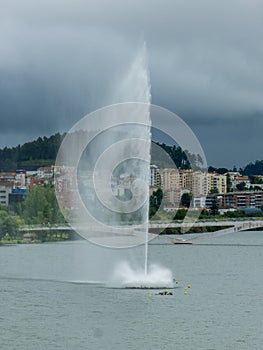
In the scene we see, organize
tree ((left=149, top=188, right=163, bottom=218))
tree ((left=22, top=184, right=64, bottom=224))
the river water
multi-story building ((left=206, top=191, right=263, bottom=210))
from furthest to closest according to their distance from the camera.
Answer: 1. multi-story building ((left=206, top=191, right=263, bottom=210))
2. tree ((left=149, top=188, right=163, bottom=218))
3. tree ((left=22, top=184, right=64, bottom=224))
4. the river water

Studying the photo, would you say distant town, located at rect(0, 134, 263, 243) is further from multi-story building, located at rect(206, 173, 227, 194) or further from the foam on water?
the foam on water

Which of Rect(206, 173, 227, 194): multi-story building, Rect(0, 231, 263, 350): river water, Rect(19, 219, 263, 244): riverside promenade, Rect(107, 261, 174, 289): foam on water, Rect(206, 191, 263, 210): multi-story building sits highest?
Rect(206, 173, 227, 194): multi-story building

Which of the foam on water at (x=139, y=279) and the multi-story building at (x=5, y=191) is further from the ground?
the multi-story building at (x=5, y=191)

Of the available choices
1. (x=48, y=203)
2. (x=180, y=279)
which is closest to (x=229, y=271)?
(x=180, y=279)

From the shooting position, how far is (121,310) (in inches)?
931

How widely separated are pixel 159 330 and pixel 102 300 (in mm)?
3978

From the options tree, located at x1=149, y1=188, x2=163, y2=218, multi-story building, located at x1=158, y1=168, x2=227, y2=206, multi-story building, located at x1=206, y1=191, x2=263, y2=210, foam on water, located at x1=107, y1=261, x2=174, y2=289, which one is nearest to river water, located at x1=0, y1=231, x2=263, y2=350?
foam on water, located at x1=107, y1=261, x2=174, y2=289

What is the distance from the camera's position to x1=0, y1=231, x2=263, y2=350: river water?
66.6 feet

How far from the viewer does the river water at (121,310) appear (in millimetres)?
20297

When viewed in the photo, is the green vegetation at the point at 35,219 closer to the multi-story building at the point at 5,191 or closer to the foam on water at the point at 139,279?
the multi-story building at the point at 5,191

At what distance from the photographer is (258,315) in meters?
23.8

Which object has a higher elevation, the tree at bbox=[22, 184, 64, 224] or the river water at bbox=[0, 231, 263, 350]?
the tree at bbox=[22, 184, 64, 224]

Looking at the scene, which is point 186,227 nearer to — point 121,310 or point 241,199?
point 241,199

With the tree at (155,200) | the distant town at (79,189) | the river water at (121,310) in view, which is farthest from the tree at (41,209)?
the river water at (121,310)
